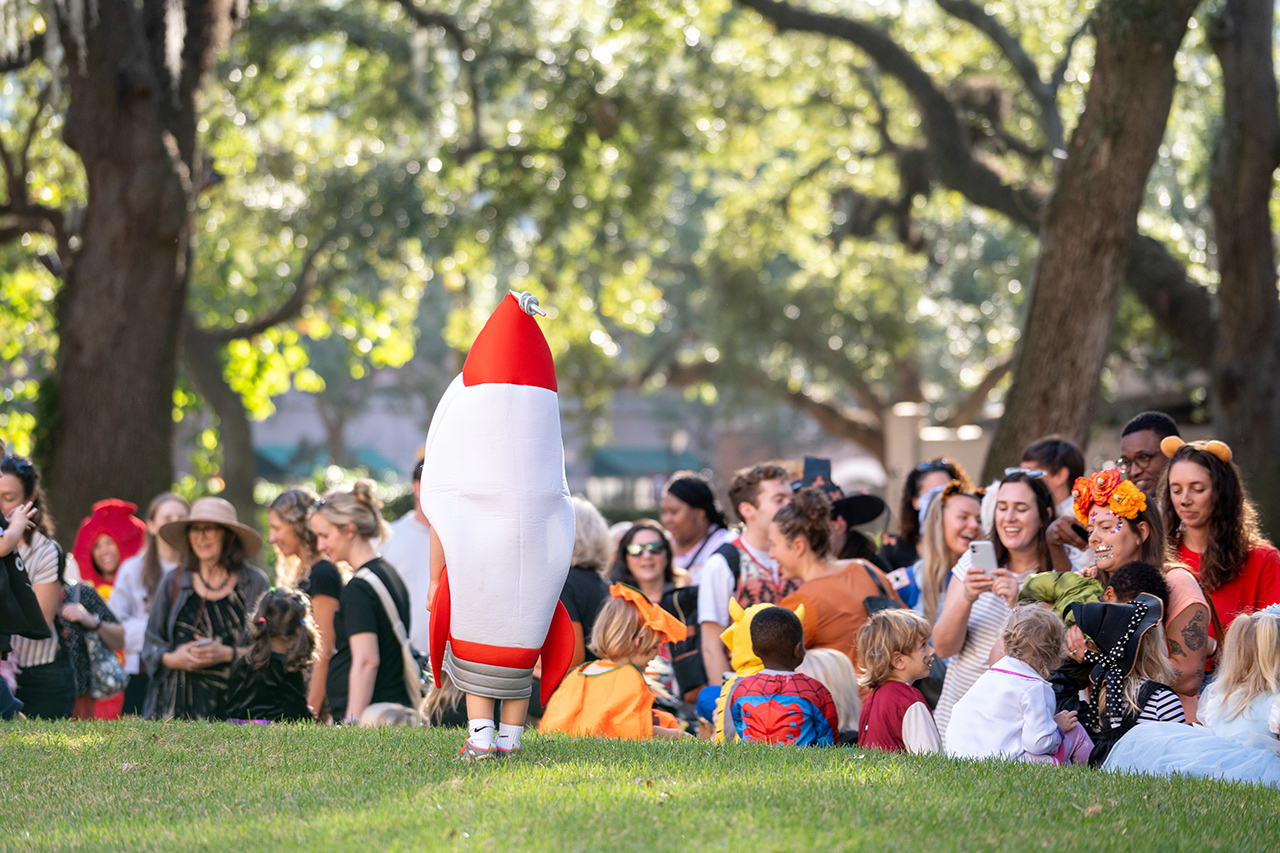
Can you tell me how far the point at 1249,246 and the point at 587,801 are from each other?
11455 millimetres

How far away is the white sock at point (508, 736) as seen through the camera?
188 inches

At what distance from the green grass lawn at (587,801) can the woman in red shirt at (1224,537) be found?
128cm

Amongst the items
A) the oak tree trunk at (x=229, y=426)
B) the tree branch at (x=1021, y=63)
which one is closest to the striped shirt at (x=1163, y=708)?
the tree branch at (x=1021, y=63)

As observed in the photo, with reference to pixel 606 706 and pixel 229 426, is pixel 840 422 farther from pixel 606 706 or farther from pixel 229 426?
pixel 606 706

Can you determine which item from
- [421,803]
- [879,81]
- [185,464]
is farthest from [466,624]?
[185,464]

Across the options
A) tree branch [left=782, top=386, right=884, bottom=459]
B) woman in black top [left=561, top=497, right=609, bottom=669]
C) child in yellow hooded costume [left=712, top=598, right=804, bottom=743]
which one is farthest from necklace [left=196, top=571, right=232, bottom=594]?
tree branch [left=782, top=386, right=884, bottom=459]

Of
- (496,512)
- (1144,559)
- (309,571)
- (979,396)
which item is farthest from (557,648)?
(979,396)

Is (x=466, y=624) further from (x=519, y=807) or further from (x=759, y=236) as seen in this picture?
(x=759, y=236)

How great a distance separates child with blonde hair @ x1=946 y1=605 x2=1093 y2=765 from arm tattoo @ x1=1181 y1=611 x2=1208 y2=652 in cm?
56

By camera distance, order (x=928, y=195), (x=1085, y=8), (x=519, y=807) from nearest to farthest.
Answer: (x=519, y=807), (x=1085, y=8), (x=928, y=195)

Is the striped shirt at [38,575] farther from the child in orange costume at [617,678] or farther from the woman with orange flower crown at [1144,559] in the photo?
the woman with orange flower crown at [1144,559]

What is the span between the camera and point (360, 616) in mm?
6180

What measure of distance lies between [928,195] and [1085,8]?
353cm

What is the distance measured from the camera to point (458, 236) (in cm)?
1945
